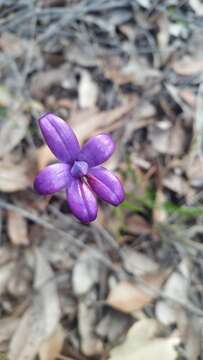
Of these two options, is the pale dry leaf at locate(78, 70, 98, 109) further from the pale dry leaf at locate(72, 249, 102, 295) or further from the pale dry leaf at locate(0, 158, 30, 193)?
the pale dry leaf at locate(72, 249, 102, 295)

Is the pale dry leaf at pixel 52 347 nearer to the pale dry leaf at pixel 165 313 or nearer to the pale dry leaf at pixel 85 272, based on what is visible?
the pale dry leaf at pixel 85 272

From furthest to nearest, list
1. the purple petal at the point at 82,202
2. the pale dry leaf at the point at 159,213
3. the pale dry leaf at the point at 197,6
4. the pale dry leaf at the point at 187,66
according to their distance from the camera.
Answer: the pale dry leaf at the point at 197,6 < the pale dry leaf at the point at 187,66 < the pale dry leaf at the point at 159,213 < the purple petal at the point at 82,202

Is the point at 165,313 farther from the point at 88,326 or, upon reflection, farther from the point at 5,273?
the point at 5,273

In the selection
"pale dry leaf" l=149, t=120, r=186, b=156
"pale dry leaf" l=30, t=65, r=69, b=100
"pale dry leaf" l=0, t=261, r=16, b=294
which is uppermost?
Result: "pale dry leaf" l=30, t=65, r=69, b=100

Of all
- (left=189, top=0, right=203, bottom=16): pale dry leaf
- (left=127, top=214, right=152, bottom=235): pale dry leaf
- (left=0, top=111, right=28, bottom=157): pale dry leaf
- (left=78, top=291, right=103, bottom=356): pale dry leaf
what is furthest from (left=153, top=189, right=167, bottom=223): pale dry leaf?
(left=189, top=0, right=203, bottom=16): pale dry leaf

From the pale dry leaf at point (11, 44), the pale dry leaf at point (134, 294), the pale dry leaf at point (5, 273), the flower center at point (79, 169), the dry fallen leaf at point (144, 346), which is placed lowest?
the dry fallen leaf at point (144, 346)

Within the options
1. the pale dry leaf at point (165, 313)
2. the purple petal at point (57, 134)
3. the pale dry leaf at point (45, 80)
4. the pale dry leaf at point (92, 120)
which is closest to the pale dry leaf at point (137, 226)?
the pale dry leaf at point (165, 313)
